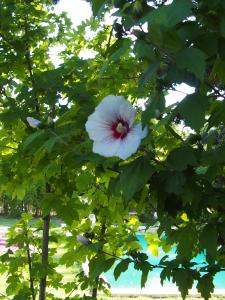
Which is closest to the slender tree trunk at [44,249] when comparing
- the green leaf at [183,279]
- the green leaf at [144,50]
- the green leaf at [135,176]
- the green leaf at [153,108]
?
the green leaf at [183,279]

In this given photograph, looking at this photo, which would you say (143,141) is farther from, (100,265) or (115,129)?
(100,265)

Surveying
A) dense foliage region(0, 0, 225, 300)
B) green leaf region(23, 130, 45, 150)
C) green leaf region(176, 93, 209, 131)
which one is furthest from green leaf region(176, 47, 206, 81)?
green leaf region(23, 130, 45, 150)

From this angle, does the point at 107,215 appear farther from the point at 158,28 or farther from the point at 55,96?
the point at 158,28

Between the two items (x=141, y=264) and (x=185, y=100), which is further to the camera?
(x=141, y=264)

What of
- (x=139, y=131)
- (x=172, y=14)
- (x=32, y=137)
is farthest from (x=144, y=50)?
(x=32, y=137)

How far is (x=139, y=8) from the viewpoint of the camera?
3.42ft

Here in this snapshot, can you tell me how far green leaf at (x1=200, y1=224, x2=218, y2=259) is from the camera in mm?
1301

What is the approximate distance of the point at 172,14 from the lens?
822 mm

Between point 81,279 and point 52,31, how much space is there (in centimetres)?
192

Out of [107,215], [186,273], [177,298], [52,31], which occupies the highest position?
[52,31]

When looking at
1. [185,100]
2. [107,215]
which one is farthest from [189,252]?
[107,215]

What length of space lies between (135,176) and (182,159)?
0.49 ft

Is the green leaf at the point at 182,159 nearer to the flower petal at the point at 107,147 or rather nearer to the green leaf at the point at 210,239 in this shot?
the flower petal at the point at 107,147

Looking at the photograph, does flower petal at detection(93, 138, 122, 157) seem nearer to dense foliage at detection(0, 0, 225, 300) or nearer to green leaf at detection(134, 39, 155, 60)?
dense foliage at detection(0, 0, 225, 300)
